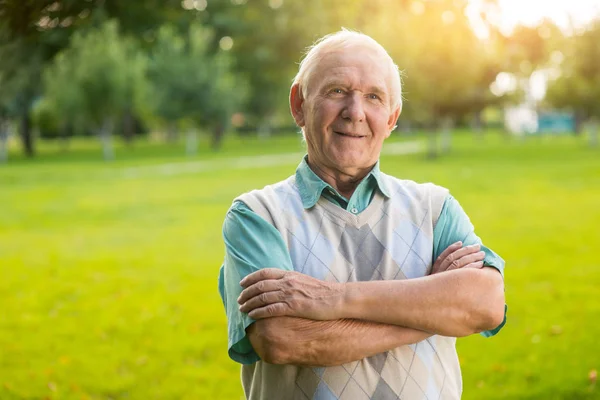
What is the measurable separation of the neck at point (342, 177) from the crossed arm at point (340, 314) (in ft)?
1.43

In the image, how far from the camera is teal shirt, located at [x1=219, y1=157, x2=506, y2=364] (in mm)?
2176

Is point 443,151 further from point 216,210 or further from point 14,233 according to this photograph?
point 14,233

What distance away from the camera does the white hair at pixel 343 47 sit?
90.4 inches

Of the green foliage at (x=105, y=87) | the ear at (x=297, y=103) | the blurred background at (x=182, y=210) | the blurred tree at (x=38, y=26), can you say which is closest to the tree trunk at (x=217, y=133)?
the blurred background at (x=182, y=210)


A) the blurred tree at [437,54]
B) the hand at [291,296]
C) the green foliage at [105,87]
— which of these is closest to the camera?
the hand at [291,296]

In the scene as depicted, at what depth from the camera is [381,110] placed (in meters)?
2.36

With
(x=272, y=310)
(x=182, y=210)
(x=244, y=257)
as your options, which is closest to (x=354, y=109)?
(x=244, y=257)

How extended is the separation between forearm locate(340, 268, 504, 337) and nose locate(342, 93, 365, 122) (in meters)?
0.58

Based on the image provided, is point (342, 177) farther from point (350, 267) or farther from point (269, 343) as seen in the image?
point (269, 343)

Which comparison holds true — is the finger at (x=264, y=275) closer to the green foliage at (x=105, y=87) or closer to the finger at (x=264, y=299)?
the finger at (x=264, y=299)

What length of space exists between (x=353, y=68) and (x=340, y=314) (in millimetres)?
829

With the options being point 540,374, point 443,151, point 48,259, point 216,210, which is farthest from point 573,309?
point 443,151

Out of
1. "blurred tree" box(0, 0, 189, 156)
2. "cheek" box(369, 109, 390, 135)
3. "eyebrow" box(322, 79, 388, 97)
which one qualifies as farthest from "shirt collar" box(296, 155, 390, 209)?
"blurred tree" box(0, 0, 189, 156)

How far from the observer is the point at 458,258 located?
224 cm
